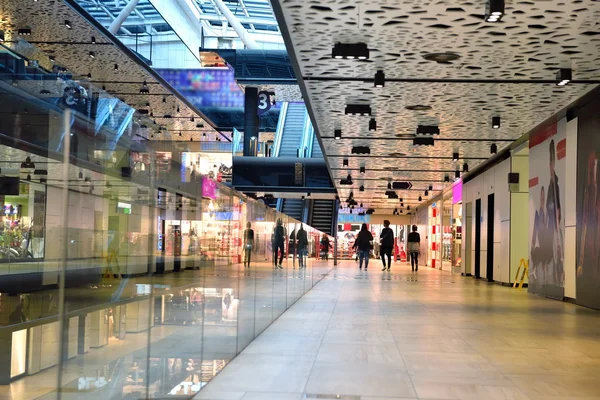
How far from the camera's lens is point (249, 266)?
23.5ft

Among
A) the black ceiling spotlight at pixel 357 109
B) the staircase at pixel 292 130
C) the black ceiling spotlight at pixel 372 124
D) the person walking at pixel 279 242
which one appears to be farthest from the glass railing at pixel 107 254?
the staircase at pixel 292 130

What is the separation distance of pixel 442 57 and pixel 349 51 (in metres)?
1.49

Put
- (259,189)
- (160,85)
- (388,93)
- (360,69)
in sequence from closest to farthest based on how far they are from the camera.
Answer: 1. (360,69)
2. (388,93)
3. (160,85)
4. (259,189)

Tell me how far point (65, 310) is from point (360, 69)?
784 cm

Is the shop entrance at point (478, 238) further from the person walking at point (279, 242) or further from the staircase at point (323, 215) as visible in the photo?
the staircase at point (323, 215)

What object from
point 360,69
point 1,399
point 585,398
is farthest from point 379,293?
point 1,399

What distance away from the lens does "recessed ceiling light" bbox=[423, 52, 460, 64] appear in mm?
9086

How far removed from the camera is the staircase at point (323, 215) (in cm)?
4175

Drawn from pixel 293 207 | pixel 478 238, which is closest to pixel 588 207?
pixel 478 238

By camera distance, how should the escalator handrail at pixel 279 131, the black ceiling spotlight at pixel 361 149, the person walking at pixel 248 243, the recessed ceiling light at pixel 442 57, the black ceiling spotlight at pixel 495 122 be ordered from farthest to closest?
the escalator handrail at pixel 279 131 < the black ceiling spotlight at pixel 361 149 < the black ceiling spotlight at pixel 495 122 < the recessed ceiling light at pixel 442 57 < the person walking at pixel 248 243

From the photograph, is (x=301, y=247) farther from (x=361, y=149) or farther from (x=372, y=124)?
(x=361, y=149)

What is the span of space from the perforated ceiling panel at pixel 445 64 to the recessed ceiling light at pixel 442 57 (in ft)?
0.30

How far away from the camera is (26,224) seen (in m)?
3.34

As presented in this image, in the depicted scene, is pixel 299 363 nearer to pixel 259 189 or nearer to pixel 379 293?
pixel 379 293
